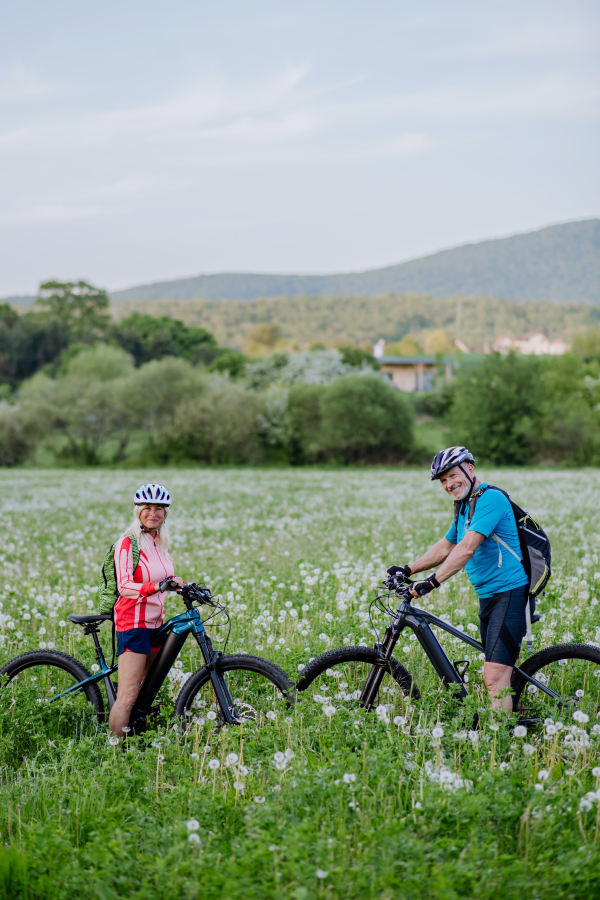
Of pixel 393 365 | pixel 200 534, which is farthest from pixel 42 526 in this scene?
pixel 393 365

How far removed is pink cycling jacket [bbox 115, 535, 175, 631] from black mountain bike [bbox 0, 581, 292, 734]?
18 centimetres

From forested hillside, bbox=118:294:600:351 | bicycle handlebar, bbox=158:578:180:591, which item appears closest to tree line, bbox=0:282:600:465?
bicycle handlebar, bbox=158:578:180:591

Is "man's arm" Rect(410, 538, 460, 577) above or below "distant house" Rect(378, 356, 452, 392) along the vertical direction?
below

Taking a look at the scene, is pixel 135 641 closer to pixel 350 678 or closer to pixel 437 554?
pixel 350 678

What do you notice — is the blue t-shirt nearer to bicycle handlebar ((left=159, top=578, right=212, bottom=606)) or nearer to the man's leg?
the man's leg

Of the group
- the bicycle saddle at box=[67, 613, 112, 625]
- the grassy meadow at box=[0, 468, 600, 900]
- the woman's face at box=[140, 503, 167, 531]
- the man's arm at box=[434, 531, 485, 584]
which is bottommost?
the grassy meadow at box=[0, 468, 600, 900]

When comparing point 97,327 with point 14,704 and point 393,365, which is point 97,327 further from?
point 14,704

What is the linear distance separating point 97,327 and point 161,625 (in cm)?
13280

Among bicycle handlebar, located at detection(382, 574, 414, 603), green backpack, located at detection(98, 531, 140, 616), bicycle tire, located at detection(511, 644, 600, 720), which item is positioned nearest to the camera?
bicycle tire, located at detection(511, 644, 600, 720)

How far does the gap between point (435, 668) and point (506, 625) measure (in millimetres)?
652

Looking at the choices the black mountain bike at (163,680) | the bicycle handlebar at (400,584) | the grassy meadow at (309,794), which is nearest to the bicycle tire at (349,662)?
the grassy meadow at (309,794)

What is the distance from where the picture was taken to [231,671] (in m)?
5.73

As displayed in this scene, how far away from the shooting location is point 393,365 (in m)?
120

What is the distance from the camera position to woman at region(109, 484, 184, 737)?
18.7 feet
